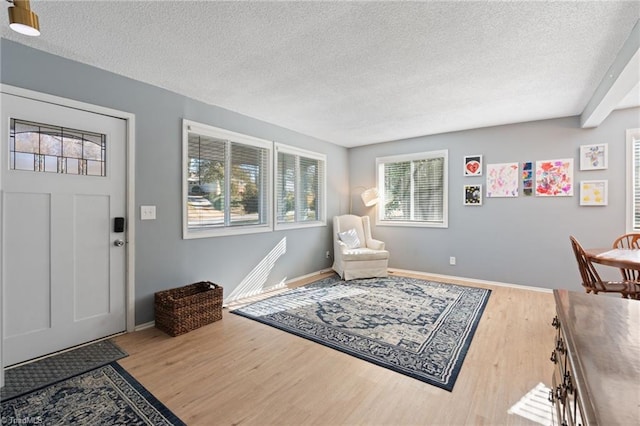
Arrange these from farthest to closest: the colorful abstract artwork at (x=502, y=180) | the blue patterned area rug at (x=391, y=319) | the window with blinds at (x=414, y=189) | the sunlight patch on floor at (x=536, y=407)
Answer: the window with blinds at (x=414, y=189) → the colorful abstract artwork at (x=502, y=180) → the blue patterned area rug at (x=391, y=319) → the sunlight patch on floor at (x=536, y=407)

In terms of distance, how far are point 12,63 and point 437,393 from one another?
3812 mm

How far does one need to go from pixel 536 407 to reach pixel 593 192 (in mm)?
3325

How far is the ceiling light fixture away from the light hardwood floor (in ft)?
6.84

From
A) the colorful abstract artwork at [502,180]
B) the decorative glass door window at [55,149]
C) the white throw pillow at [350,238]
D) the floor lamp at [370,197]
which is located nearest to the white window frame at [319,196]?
the white throw pillow at [350,238]

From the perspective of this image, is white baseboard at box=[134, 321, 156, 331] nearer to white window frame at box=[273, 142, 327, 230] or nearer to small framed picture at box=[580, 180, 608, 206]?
white window frame at box=[273, 142, 327, 230]

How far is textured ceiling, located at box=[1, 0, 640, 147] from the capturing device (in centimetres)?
184

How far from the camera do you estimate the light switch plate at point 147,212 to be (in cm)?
287

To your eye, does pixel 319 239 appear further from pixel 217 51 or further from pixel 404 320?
pixel 217 51

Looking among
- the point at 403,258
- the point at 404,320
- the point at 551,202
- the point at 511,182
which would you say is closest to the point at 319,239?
the point at 403,258

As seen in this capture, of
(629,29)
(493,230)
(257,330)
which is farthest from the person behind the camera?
(493,230)

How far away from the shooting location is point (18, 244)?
2.20m

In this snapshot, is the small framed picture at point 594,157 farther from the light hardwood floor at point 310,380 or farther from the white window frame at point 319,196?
the white window frame at point 319,196

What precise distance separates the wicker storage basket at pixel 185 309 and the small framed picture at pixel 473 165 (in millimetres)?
4010

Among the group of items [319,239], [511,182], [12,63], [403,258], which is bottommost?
[403,258]
